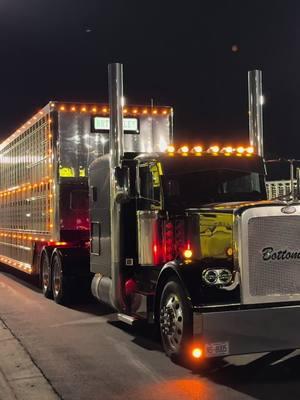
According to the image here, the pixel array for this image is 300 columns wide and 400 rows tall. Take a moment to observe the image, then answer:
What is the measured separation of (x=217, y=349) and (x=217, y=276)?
755 mm

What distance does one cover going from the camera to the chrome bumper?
614cm

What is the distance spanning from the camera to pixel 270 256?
21.0ft

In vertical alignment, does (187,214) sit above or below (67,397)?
above

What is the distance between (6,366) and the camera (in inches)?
275

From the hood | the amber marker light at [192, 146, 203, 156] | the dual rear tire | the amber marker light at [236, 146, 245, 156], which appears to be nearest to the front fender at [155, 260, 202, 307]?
the hood

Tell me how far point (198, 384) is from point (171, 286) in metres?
1.18

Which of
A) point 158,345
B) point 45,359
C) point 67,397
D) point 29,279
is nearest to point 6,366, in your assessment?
point 45,359

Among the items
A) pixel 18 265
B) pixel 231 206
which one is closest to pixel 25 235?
pixel 18 265

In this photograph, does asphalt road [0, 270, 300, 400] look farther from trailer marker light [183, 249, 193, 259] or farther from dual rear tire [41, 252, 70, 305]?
dual rear tire [41, 252, 70, 305]

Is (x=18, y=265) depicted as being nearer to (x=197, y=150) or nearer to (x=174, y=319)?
(x=197, y=150)

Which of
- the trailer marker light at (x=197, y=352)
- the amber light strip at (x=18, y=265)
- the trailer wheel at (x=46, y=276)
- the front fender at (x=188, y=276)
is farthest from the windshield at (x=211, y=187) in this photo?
the amber light strip at (x=18, y=265)

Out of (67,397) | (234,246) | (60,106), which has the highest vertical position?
(60,106)

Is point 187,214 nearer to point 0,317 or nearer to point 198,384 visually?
point 198,384

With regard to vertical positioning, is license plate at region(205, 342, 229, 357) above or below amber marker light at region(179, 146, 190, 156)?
below
